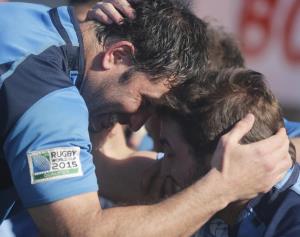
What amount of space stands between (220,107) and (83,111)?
1.53 ft

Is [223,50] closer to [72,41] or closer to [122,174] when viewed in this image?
[122,174]

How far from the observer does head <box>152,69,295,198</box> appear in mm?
2443

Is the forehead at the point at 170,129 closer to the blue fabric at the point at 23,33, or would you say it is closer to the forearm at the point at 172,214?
the forearm at the point at 172,214

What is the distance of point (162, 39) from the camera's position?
2.63 m

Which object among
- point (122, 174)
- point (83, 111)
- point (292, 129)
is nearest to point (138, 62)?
point (83, 111)

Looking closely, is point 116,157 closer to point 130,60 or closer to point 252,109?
point 130,60

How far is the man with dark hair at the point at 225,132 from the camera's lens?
7.79ft

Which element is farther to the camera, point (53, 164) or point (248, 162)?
point (248, 162)

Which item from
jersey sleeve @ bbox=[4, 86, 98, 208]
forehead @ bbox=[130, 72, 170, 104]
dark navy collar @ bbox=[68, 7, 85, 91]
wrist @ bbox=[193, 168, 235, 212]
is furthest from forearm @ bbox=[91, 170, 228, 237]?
dark navy collar @ bbox=[68, 7, 85, 91]

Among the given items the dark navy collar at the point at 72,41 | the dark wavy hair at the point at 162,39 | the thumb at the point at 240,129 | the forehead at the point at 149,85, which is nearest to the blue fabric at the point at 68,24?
the dark navy collar at the point at 72,41

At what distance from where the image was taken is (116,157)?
321 cm

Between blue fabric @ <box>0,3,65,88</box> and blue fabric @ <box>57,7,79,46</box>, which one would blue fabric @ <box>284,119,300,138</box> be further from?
blue fabric @ <box>0,3,65,88</box>

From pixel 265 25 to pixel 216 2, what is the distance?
0.41 metres

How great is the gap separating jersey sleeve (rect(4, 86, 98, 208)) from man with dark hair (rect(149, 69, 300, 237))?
0.45 metres
